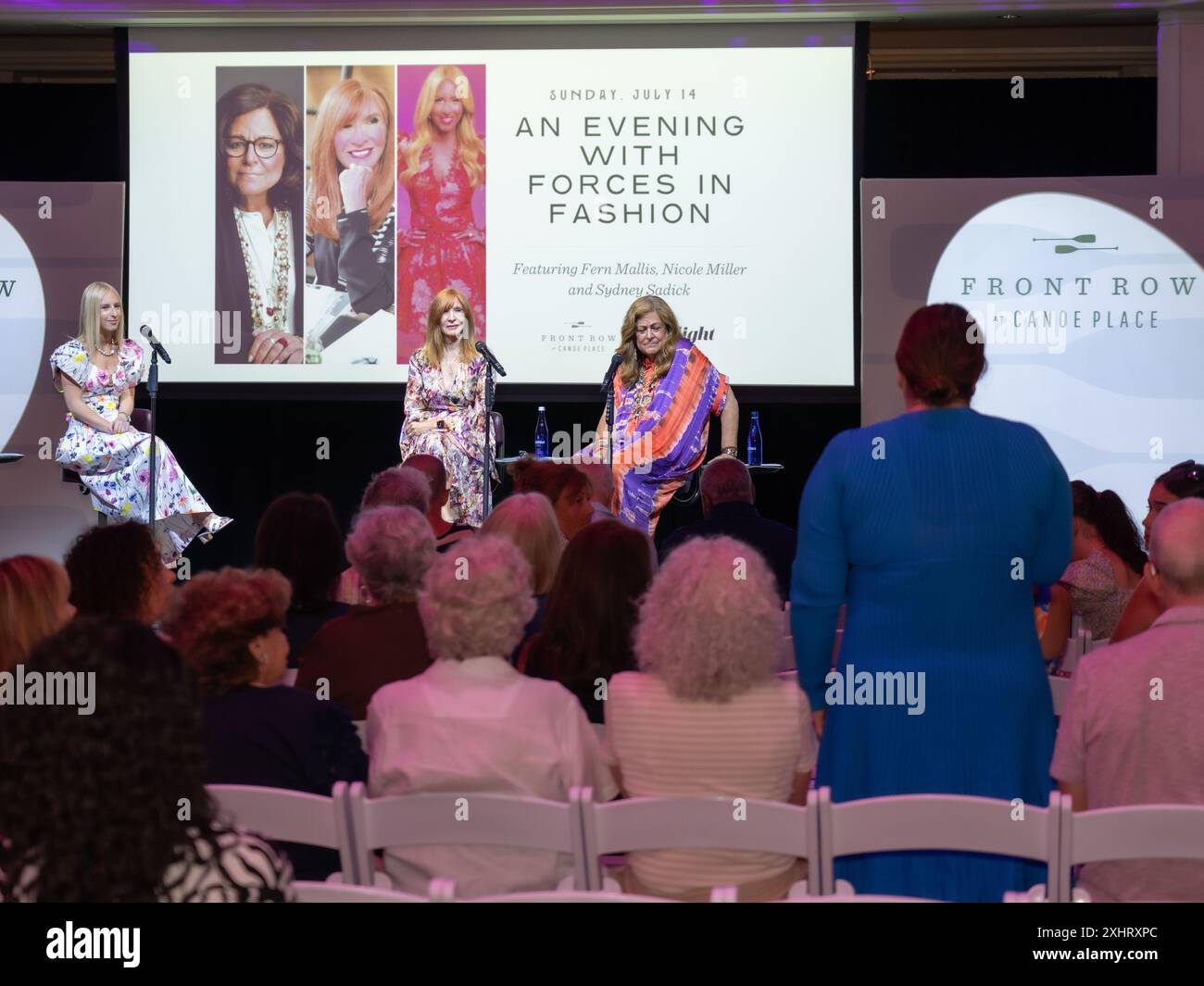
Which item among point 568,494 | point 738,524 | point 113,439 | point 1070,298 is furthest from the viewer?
point 1070,298

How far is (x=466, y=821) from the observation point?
6.59ft

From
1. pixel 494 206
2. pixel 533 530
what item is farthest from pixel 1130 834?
pixel 494 206

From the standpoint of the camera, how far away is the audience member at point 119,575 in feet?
9.50

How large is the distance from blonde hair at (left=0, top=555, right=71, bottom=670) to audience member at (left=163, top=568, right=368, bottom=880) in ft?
1.31

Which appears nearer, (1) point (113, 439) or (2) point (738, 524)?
(2) point (738, 524)

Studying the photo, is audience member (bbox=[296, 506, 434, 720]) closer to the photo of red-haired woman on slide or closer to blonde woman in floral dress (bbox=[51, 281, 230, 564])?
blonde woman in floral dress (bbox=[51, 281, 230, 564])

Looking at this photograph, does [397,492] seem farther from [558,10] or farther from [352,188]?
[558,10]

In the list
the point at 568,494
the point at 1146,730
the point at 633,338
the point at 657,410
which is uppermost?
the point at 633,338

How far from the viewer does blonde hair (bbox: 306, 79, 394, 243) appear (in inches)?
295

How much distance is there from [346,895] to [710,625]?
0.88 m

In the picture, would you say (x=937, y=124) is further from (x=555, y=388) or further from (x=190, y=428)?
(x=190, y=428)

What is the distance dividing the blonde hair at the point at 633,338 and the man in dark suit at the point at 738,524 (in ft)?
6.71

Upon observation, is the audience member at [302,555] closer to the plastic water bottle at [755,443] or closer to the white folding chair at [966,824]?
the white folding chair at [966,824]

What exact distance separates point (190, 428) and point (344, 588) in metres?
4.36
